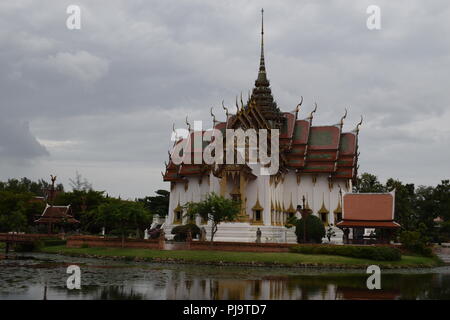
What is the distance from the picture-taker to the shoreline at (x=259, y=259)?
32.9 metres

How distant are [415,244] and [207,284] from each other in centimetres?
2179

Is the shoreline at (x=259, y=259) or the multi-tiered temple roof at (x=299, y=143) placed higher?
the multi-tiered temple roof at (x=299, y=143)

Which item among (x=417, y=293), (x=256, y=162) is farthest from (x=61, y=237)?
(x=417, y=293)

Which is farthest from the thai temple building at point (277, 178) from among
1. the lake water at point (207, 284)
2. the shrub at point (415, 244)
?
the lake water at point (207, 284)

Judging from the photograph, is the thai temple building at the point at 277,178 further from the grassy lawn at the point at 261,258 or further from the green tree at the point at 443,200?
the green tree at the point at 443,200

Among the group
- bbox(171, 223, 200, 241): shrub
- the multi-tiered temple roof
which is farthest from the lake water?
the multi-tiered temple roof

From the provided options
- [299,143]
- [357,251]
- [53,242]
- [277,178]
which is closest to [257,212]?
[277,178]

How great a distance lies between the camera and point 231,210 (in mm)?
38781

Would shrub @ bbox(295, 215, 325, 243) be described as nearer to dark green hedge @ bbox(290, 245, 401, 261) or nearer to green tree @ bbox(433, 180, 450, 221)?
dark green hedge @ bbox(290, 245, 401, 261)

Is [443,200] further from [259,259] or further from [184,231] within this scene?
[259,259]

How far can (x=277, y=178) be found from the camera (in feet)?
161

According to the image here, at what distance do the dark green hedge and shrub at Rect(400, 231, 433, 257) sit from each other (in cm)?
420

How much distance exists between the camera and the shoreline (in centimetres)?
3291

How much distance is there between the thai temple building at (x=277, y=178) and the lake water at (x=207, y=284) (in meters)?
16.1
